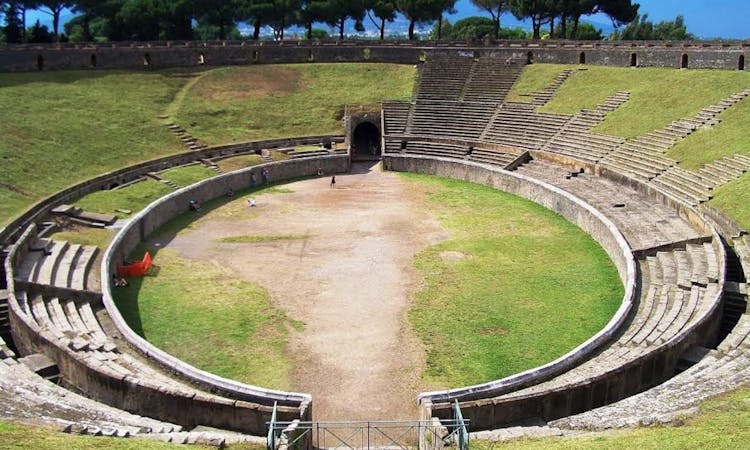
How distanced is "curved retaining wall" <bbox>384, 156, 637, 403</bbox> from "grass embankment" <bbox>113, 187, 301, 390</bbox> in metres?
5.56

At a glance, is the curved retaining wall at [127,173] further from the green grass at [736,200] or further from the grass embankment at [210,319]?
the green grass at [736,200]

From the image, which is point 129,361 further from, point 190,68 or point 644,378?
point 190,68

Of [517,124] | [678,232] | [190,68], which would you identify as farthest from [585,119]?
[190,68]

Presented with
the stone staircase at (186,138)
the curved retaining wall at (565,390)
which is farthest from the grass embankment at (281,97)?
the curved retaining wall at (565,390)

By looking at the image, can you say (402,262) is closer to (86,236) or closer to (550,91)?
(86,236)

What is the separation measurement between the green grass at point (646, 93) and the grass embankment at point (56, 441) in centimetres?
3167

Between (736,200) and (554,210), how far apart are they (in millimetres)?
8436

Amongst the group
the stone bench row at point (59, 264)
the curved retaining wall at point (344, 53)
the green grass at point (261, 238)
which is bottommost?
the green grass at point (261, 238)

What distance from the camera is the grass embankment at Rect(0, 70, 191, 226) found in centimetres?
3231

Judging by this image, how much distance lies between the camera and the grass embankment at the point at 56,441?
11258 mm

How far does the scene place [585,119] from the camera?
41.4 metres

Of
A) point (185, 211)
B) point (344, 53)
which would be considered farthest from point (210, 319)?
point (344, 53)

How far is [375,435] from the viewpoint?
16.0 m

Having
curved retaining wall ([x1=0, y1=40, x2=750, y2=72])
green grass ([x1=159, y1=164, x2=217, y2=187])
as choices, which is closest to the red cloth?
green grass ([x1=159, y1=164, x2=217, y2=187])
